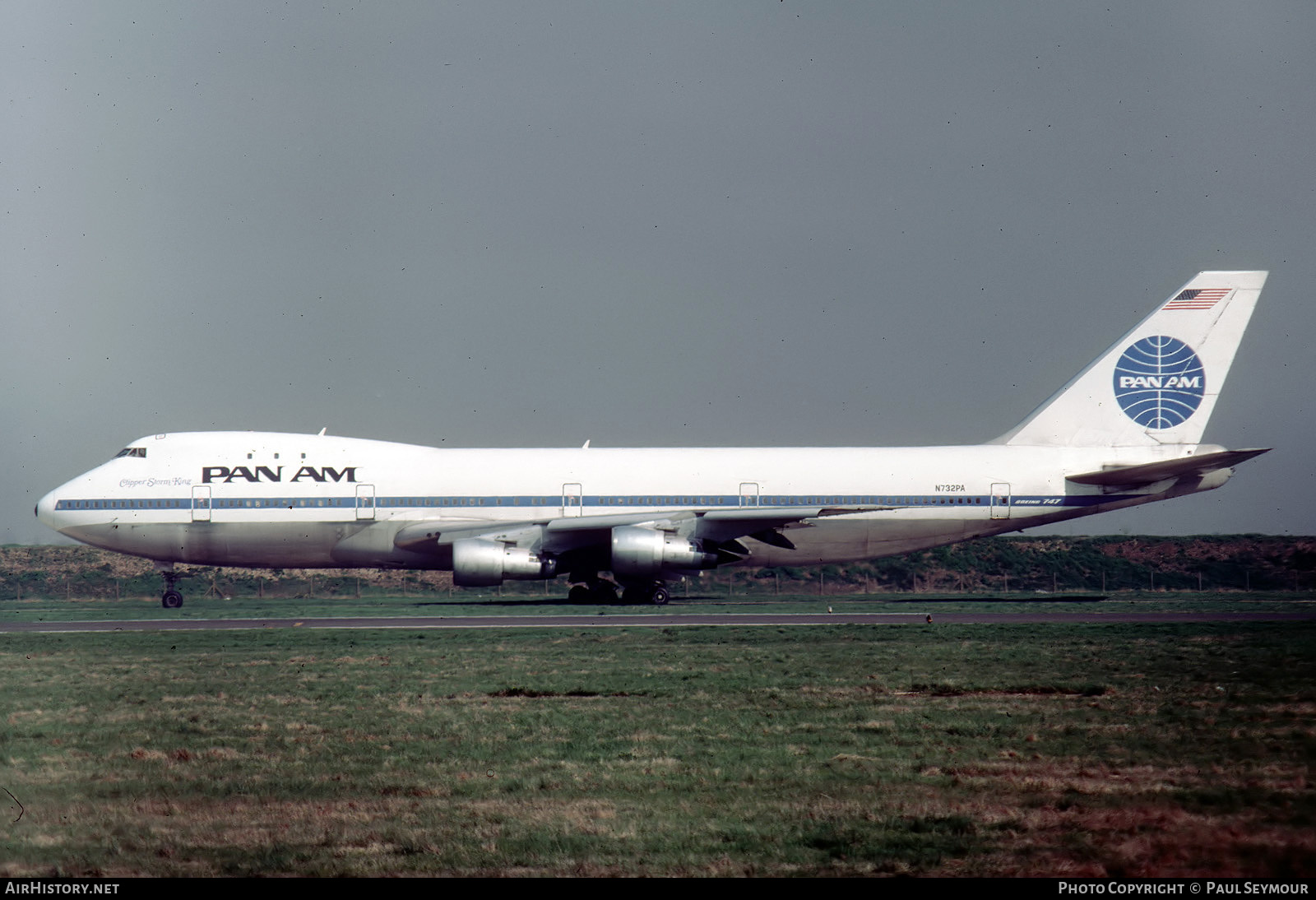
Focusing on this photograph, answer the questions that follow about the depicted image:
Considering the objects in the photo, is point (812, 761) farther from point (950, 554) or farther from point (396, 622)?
point (950, 554)

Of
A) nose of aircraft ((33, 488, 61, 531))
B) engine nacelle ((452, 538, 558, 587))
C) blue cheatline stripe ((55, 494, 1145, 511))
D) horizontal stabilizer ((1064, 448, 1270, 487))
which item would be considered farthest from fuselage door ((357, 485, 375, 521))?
horizontal stabilizer ((1064, 448, 1270, 487))

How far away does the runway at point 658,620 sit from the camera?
26141 millimetres

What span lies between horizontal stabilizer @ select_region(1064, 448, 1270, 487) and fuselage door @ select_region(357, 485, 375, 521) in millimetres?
19811

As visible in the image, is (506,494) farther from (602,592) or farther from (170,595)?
(170,595)

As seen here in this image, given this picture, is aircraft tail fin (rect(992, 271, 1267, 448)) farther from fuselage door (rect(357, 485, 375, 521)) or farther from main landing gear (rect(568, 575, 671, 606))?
fuselage door (rect(357, 485, 375, 521))

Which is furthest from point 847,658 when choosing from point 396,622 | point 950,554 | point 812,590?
point 950,554

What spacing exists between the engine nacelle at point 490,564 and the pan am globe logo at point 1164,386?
1829 centimetres

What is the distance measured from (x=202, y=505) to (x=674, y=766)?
28.3m

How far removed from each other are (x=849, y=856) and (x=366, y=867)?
111 inches

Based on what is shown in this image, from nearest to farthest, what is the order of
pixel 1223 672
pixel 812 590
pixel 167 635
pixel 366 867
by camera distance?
pixel 366 867, pixel 1223 672, pixel 167 635, pixel 812 590

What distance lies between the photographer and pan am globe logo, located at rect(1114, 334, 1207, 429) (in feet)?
122

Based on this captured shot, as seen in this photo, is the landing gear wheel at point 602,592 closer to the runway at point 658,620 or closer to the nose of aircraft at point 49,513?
the runway at point 658,620

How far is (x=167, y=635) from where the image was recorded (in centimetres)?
2447

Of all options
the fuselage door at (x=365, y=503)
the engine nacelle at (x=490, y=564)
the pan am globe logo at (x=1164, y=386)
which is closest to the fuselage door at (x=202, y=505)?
the fuselage door at (x=365, y=503)
